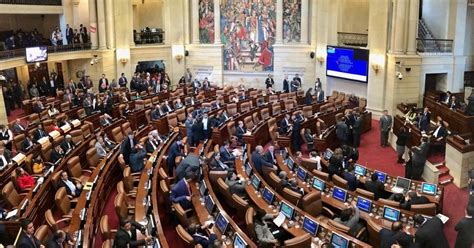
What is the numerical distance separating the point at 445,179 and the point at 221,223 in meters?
7.90

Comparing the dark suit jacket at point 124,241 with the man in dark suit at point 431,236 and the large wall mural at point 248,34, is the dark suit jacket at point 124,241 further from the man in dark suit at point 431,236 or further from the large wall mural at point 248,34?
the large wall mural at point 248,34

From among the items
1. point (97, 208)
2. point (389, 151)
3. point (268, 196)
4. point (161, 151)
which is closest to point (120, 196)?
point (97, 208)

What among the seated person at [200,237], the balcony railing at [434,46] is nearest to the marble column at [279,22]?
the balcony railing at [434,46]

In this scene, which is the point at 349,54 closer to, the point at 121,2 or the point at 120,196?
the point at 121,2

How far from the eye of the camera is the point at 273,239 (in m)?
8.73

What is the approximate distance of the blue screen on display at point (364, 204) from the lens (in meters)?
10.3

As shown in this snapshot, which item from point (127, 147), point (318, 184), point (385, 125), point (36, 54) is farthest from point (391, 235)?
point (36, 54)

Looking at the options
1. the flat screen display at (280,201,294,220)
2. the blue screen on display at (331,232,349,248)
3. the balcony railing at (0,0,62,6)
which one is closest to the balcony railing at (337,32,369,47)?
the balcony railing at (0,0,62,6)

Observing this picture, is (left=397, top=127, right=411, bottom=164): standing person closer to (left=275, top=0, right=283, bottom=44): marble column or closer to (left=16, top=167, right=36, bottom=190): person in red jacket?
(left=16, top=167, right=36, bottom=190): person in red jacket

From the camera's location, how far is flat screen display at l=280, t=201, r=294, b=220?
31.8 feet

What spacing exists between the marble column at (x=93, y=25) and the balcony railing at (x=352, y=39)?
38.4ft

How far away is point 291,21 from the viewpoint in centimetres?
2669

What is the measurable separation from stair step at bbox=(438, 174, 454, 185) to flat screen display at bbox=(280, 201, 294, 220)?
604 centimetres

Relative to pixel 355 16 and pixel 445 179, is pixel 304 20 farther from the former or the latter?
pixel 445 179
